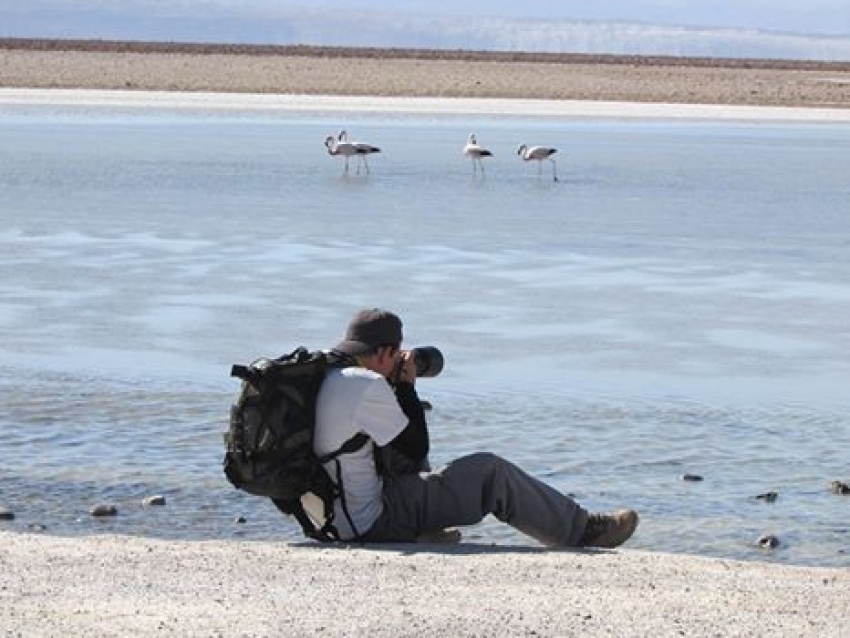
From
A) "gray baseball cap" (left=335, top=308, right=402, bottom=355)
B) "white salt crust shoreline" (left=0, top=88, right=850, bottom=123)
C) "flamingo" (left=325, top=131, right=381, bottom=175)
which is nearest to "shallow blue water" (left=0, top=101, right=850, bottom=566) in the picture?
"flamingo" (left=325, top=131, right=381, bottom=175)

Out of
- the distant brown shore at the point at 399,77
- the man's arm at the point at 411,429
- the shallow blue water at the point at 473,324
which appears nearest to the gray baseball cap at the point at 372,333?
the man's arm at the point at 411,429

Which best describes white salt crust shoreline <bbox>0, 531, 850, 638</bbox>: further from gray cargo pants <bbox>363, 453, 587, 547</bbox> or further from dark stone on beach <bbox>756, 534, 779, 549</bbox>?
dark stone on beach <bbox>756, 534, 779, 549</bbox>

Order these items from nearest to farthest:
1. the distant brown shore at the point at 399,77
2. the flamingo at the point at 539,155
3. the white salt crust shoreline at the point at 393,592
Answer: the white salt crust shoreline at the point at 393,592 → the flamingo at the point at 539,155 → the distant brown shore at the point at 399,77

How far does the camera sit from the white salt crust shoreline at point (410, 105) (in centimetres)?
4050

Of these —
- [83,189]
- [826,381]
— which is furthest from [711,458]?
[83,189]

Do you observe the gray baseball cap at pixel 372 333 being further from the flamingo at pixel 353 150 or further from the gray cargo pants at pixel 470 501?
the flamingo at pixel 353 150

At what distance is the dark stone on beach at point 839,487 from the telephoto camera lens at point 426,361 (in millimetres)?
2322

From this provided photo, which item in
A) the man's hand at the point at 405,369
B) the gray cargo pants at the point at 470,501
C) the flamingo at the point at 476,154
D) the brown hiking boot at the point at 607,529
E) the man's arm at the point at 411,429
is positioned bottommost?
the flamingo at the point at 476,154

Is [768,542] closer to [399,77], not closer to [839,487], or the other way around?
[839,487]

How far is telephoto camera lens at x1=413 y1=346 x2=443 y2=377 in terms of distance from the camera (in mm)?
7055

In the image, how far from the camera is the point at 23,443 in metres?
9.36

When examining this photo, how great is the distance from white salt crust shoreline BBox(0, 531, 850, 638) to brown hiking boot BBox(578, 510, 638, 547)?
0.12m

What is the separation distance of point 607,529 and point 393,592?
123cm

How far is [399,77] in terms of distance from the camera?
55750 millimetres
